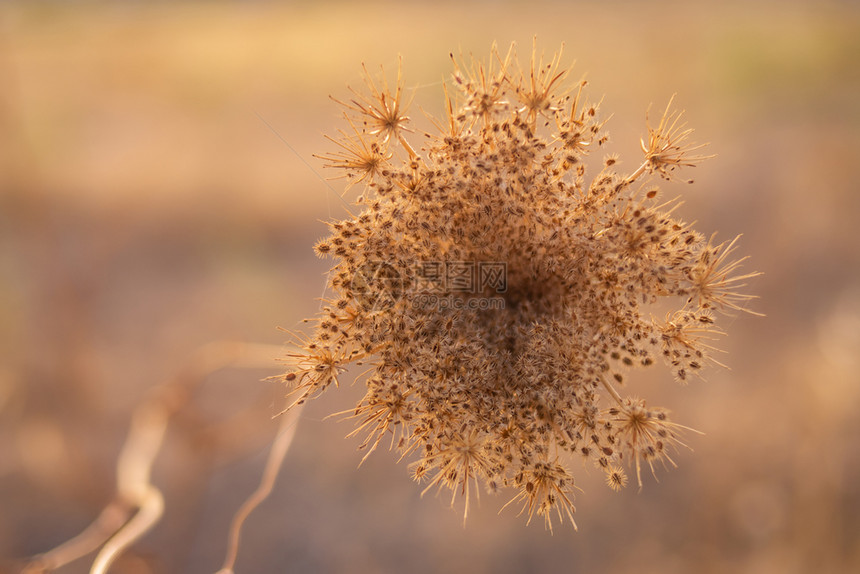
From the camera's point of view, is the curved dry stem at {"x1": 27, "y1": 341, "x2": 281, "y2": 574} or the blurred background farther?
the blurred background

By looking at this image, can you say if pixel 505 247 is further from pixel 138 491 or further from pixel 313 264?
pixel 313 264

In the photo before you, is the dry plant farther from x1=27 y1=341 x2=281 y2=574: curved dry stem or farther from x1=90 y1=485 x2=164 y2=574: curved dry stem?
x1=90 y1=485 x2=164 y2=574: curved dry stem

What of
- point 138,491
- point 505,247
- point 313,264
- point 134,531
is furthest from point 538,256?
point 313,264

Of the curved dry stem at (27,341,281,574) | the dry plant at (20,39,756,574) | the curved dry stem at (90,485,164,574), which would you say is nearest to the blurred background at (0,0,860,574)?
the curved dry stem at (27,341,281,574)

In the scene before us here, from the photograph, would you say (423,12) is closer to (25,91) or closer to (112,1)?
(112,1)

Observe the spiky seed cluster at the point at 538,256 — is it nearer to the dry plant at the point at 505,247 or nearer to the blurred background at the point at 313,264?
the dry plant at the point at 505,247

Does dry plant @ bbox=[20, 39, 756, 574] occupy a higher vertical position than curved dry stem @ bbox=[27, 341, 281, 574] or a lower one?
higher
